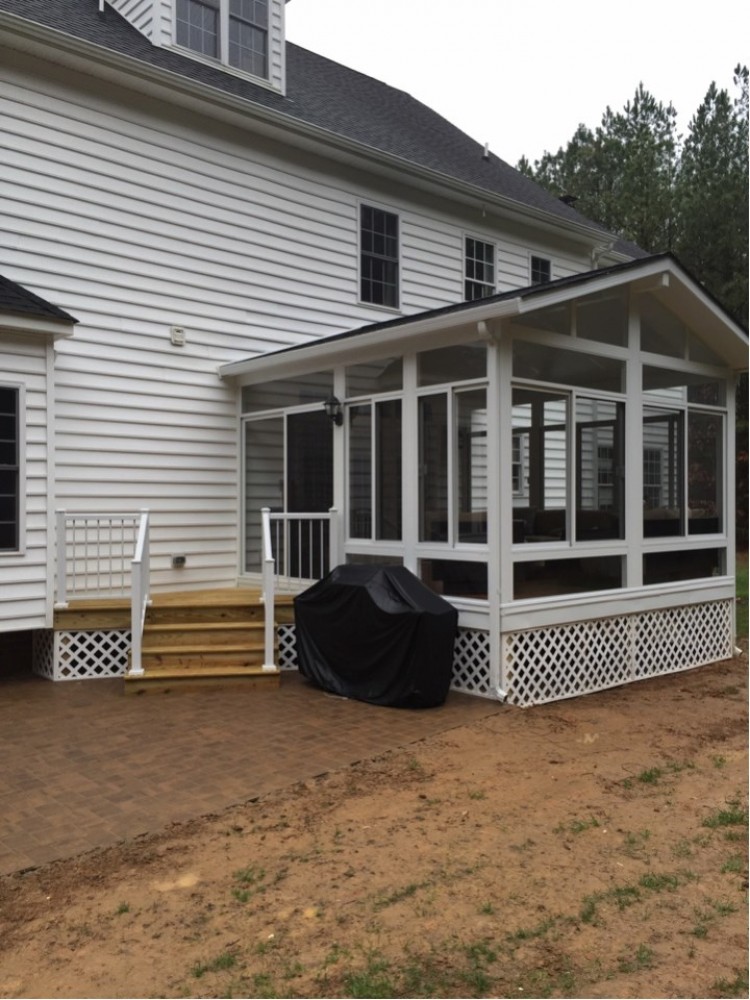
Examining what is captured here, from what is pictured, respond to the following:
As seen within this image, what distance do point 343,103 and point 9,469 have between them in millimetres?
8235

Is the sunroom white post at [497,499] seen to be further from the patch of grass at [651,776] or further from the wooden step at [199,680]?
the wooden step at [199,680]

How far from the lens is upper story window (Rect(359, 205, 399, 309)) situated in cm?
1130

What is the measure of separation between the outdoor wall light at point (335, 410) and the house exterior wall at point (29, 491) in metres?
2.75

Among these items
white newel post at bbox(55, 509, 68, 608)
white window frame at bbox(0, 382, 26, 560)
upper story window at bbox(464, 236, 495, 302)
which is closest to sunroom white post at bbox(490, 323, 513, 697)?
white newel post at bbox(55, 509, 68, 608)

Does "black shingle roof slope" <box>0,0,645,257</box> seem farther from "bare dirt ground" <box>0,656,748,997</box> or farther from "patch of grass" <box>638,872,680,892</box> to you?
"patch of grass" <box>638,872,680,892</box>

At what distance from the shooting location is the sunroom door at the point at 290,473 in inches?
342

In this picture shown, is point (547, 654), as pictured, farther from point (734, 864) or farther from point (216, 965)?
point (216, 965)

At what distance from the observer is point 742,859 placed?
391 centimetres

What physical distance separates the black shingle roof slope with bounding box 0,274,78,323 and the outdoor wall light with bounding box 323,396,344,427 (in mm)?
2592

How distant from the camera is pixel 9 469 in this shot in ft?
24.2


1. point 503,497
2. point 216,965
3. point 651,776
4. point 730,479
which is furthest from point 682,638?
point 216,965

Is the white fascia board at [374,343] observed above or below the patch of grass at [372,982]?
above

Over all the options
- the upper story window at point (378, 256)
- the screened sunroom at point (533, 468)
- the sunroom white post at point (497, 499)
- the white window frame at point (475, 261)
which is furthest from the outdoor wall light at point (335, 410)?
the white window frame at point (475, 261)

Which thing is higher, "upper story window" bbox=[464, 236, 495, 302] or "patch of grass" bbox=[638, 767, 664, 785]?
"upper story window" bbox=[464, 236, 495, 302]
